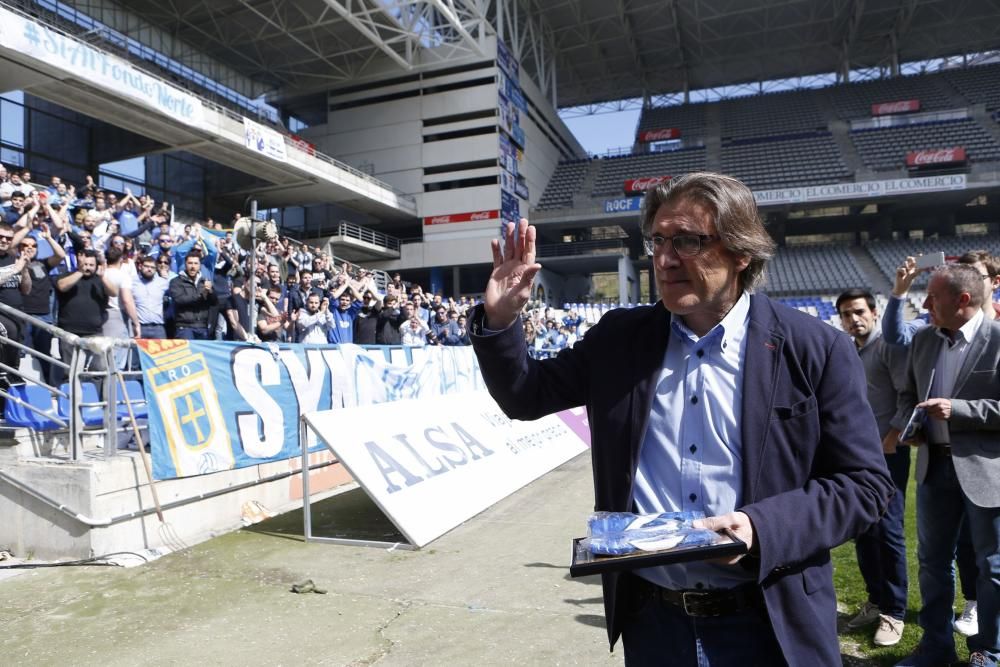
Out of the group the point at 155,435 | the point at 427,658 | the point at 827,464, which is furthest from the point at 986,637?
the point at 155,435

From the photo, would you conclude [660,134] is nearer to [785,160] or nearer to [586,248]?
[785,160]

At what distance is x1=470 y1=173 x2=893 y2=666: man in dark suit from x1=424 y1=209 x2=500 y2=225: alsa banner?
39380mm

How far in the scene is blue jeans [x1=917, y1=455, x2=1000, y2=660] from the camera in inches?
120

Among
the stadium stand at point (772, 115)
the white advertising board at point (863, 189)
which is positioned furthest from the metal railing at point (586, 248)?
the stadium stand at point (772, 115)

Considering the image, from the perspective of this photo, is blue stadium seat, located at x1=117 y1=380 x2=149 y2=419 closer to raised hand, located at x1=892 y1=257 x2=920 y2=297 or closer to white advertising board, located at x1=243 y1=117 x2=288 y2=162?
raised hand, located at x1=892 y1=257 x2=920 y2=297

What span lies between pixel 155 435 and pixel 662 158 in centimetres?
4818

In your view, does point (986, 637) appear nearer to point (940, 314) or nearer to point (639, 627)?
point (940, 314)

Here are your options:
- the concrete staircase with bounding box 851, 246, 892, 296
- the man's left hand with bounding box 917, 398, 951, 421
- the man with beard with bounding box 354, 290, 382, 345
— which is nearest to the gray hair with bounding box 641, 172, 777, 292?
the man's left hand with bounding box 917, 398, 951, 421

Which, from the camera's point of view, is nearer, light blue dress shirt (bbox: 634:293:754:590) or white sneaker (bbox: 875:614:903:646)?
light blue dress shirt (bbox: 634:293:754:590)

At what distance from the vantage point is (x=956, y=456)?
3062 millimetres

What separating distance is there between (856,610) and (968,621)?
56 centimetres

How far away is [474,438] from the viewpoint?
24.3 ft

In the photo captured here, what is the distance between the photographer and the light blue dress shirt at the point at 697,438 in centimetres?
157

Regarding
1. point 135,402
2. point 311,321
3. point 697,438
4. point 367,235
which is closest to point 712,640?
point 697,438
